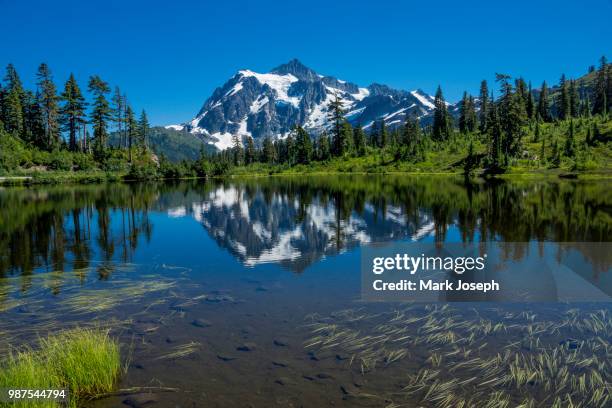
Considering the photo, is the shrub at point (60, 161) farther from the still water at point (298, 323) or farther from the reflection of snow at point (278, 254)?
the reflection of snow at point (278, 254)

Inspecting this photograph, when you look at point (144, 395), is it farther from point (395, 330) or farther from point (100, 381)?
point (395, 330)

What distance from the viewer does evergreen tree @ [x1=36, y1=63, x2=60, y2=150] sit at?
103312 millimetres

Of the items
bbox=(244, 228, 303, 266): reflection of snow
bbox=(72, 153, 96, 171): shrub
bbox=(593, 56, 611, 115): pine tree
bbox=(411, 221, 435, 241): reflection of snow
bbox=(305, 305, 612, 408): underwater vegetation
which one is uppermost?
bbox=(593, 56, 611, 115): pine tree

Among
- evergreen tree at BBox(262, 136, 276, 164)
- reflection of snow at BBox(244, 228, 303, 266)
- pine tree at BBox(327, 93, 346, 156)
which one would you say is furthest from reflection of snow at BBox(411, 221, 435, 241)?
evergreen tree at BBox(262, 136, 276, 164)

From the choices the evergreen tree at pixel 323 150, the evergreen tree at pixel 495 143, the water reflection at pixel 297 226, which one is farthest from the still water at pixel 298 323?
the evergreen tree at pixel 323 150

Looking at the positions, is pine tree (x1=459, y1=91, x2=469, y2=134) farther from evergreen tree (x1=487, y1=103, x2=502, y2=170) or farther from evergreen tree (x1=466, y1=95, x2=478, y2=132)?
evergreen tree (x1=487, y1=103, x2=502, y2=170)

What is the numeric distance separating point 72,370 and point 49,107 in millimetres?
116349

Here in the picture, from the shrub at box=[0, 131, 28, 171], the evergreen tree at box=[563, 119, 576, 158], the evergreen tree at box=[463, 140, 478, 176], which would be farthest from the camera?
the evergreen tree at box=[463, 140, 478, 176]

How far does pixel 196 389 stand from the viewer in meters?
7.45

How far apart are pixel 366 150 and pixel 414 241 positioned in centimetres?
11604

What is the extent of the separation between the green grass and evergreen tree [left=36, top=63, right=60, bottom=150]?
111 metres

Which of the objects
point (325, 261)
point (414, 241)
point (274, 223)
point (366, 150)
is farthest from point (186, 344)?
point (366, 150)

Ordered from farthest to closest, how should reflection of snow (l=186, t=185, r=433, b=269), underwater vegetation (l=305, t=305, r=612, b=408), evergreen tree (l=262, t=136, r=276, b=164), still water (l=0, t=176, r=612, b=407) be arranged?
1. evergreen tree (l=262, t=136, r=276, b=164)
2. reflection of snow (l=186, t=185, r=433, b=269)
3. still water (l=0, t=176, r=612, b=407)
4. underwater vegetation (l=305, t=305, r=612, b=408)

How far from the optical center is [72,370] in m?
7.30
